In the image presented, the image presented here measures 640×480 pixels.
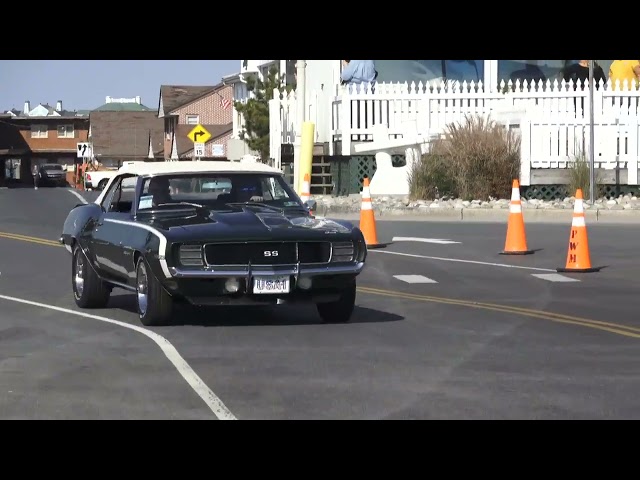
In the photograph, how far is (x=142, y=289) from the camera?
13180mm

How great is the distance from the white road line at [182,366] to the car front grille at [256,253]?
2.81 ft

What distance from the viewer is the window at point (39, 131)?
128375mm

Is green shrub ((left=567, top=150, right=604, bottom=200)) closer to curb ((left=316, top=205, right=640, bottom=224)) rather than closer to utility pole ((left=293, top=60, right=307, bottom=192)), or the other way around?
curb ((left=316, top=205, right=640, bottom=224))

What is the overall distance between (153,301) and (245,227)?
1023 millimetres

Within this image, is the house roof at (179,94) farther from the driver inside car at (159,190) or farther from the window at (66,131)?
the driver inside car at (159,190)

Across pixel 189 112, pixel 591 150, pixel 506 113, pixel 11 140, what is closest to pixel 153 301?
pixel 591 150

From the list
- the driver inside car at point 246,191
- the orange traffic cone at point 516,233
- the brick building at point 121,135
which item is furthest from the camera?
the brick building at point 121,135

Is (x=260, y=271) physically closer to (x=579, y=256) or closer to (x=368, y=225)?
(x=579, y=256)

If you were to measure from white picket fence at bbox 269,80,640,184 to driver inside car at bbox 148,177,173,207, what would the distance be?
1666 centimetres

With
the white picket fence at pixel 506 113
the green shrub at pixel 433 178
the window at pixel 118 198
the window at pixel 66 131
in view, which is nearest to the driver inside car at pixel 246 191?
the window at pixel 118 198
